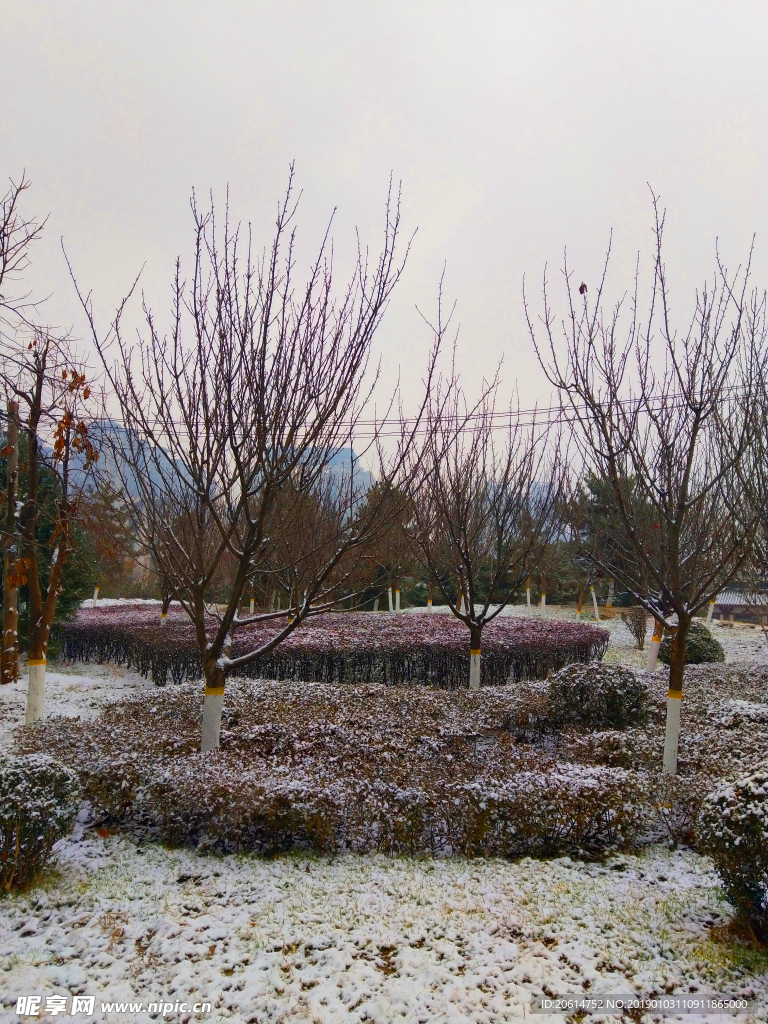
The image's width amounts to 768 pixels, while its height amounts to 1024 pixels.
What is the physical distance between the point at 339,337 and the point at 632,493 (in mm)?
3588

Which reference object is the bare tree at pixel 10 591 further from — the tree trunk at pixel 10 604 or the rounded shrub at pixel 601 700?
the rounded shrub at pixel 601 700

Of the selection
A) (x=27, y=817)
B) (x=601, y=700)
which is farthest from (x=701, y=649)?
(x=27, y=817)

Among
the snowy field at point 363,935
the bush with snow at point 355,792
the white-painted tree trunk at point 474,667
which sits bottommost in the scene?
the snowy field at point 363,935

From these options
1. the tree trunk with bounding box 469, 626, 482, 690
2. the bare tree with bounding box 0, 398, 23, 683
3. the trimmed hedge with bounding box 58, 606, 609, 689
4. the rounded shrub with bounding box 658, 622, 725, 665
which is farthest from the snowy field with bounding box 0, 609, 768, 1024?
the rounded shrub with bounding box 658, 622, 725, 665

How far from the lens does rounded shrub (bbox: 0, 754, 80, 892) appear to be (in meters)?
3.41

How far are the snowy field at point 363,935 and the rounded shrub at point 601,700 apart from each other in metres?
2.32

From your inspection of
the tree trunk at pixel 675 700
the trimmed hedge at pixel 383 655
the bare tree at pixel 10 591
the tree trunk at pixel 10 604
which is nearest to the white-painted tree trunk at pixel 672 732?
the tree trunk at pixel 675 700

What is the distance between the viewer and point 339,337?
167 inches

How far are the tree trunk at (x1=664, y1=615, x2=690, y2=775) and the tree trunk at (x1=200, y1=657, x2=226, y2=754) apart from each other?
3.17 metres

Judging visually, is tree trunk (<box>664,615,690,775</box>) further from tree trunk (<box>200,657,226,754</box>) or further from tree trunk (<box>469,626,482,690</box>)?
tree trunk (<box>200,657,226,754</box>)

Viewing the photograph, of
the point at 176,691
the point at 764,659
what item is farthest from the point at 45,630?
the point at 764,659

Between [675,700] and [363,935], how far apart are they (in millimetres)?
2848

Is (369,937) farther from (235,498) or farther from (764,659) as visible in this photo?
(764,659)

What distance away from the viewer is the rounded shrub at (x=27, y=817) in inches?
134
